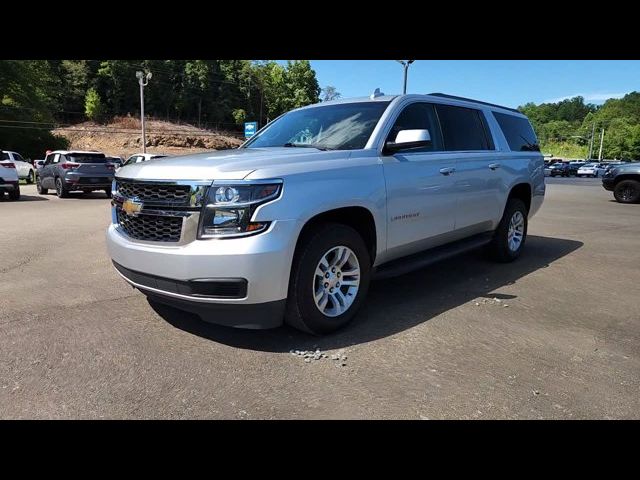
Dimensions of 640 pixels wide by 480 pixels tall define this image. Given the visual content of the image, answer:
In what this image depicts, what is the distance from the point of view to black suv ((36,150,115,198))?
53.9 feet

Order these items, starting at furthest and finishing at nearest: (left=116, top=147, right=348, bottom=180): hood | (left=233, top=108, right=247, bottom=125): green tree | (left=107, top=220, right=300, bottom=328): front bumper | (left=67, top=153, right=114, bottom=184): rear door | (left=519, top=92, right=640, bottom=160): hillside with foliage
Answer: (left=519, top=92, right=640, bottom=160): hillside with foliage → (left=233, top=108, right=247, bottom=125): green tree → (left=67, top=153, right=114, bottom=184): rear door → (left=116, top=147, right=348, bottom=180): hood → (left=107, top=220, right=300, bottom=328): front bumper

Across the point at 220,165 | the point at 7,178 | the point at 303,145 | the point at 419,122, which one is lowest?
the point at 7,178

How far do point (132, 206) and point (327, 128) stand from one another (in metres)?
1.96

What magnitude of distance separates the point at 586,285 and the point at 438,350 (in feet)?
9.59

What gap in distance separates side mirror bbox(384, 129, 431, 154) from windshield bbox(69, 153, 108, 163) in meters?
15.7

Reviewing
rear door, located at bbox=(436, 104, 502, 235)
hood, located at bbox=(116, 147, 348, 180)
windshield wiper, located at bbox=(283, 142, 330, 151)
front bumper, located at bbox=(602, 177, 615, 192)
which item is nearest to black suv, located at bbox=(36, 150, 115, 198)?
hood, located at bbox=(116, 147, 348, 180)

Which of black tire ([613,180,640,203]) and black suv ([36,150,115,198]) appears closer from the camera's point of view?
black tire ([613,180,640,203])

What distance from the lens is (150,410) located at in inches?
106

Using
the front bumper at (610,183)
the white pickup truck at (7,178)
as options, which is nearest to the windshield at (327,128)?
the white pickup truck at (7,178)

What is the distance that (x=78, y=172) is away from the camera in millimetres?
16422

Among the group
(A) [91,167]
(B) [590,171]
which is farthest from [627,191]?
(B) [590,171]

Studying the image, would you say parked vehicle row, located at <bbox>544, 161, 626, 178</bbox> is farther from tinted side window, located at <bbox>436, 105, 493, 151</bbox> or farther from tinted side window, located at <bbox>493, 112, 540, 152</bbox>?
tinted side window, located at <bbox>436, 105, 493, 151</bbox>

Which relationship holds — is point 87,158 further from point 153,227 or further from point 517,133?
point 153,227
